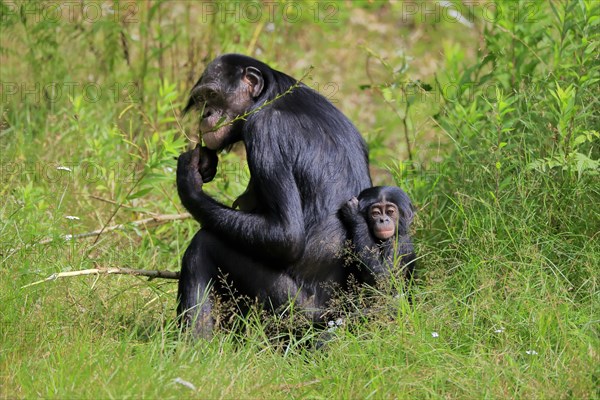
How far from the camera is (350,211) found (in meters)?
5.31

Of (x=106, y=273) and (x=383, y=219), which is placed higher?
(x=383, y=219)

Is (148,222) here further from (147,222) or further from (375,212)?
(375,212)

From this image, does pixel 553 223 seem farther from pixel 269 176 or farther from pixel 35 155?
pixel 35 155

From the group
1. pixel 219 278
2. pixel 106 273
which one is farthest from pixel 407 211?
pixel 106 273

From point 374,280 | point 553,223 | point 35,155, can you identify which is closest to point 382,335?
point 374,280

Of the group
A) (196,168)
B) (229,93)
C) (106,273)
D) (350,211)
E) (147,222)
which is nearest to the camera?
(350,211)

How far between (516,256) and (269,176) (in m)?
1.61

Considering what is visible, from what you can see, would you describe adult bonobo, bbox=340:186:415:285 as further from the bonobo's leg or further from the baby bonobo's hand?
the bonobo's leg

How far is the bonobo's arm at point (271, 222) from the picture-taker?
17.0 ft

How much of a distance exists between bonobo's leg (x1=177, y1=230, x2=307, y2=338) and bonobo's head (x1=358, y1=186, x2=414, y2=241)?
58 cm

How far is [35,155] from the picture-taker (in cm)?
761

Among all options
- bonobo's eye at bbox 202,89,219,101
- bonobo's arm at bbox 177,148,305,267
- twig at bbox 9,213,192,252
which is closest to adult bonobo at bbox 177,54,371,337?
bonobo's arm at bbox 177,148,305,267

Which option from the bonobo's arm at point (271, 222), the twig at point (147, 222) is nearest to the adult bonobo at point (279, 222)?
the bonobo's arm at point (271, 222)

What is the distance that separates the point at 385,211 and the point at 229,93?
1.28 metres
